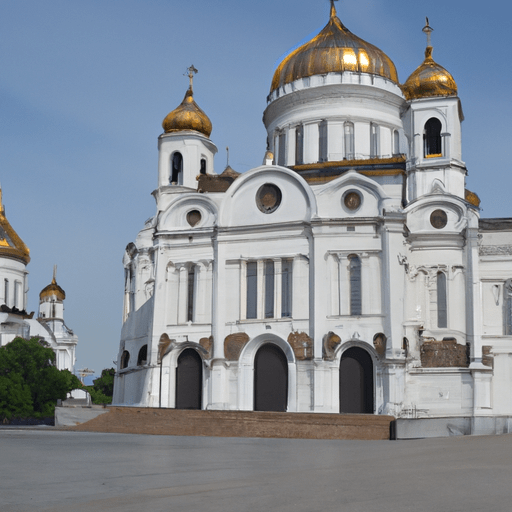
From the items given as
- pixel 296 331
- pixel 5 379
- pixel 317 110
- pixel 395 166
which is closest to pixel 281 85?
pixel 317 110

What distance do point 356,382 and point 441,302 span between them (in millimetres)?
4674

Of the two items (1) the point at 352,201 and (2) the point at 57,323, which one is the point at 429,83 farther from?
(2) the point at 57,323

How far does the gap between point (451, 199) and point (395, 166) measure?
2520mm

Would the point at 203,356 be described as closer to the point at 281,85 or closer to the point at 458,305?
the point at 458,305

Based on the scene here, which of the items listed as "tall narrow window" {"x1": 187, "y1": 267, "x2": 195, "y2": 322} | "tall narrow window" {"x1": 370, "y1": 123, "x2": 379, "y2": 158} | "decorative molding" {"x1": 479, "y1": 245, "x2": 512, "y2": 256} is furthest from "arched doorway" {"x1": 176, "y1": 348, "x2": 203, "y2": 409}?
"tall narrow window" {"x1": 370, "y1": 123, "x2": 379, "y2": 158}

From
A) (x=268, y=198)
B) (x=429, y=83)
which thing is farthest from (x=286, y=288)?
(x=429, y=83)

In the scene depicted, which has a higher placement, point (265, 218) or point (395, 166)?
point (395, 166)

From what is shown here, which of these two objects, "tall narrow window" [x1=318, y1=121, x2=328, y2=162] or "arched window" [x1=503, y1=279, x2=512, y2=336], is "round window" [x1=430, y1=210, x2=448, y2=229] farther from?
"tall narrow window" [x1=318, y1=121, x2=328, y2=162]

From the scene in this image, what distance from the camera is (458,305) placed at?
2878 cm

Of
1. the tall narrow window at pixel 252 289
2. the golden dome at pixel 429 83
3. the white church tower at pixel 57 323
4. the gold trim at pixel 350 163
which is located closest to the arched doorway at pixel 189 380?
the tall narrow window at pixel 252 289

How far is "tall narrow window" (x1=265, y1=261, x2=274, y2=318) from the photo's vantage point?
93.1 feet

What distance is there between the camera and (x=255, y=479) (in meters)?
9.79

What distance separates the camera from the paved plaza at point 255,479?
7.68 metres

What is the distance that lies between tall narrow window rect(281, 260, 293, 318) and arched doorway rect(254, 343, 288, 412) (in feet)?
4.17
